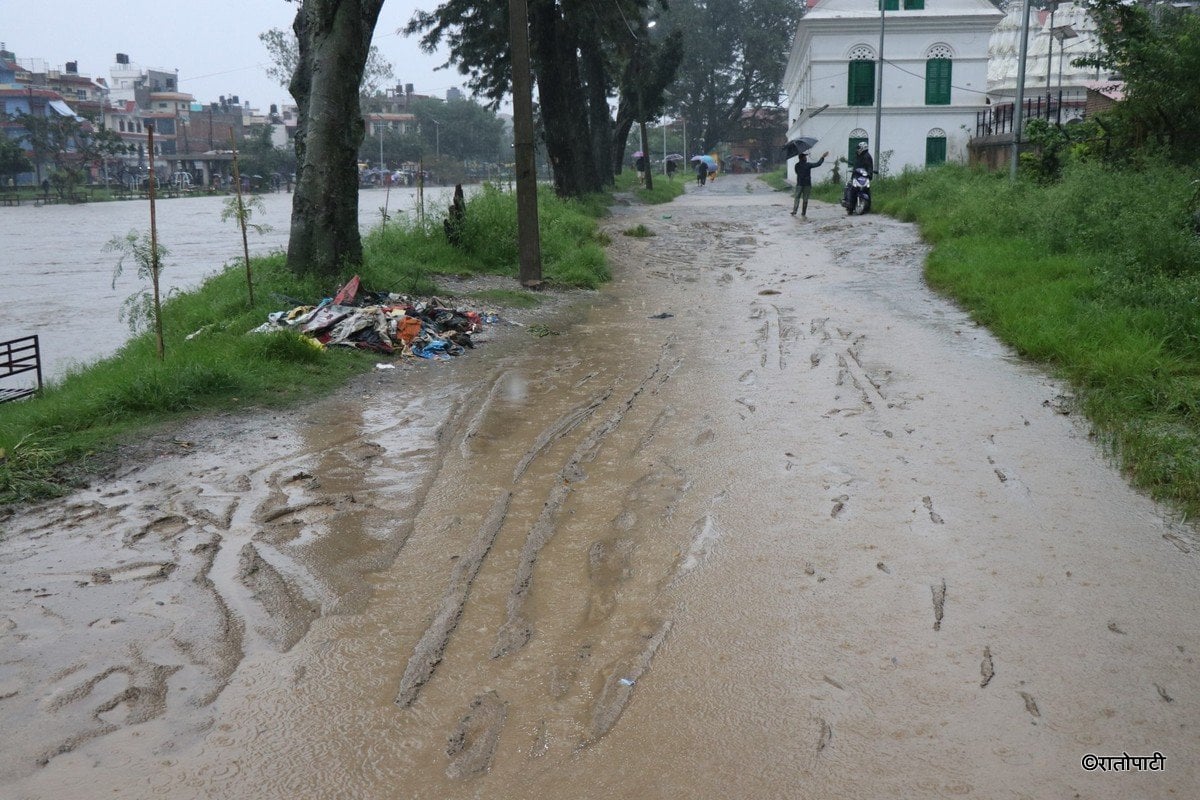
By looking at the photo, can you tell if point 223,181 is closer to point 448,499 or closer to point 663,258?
point 663,258

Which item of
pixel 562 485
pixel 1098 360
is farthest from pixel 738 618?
pixel 1098 360

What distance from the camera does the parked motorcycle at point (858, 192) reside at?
82.3 ft

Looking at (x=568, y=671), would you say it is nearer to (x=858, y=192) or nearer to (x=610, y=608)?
(x=610, y=608)

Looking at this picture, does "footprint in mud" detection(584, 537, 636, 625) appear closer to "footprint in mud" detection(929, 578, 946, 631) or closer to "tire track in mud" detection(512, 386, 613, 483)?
"tire track in mud" detection(512, 386, 613, 483)

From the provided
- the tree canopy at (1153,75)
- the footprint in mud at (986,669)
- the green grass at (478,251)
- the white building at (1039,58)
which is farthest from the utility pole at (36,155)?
the footprint in mud at (986,669)

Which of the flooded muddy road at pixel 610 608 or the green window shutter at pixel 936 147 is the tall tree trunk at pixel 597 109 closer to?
the green window shutter at pixel 936 147

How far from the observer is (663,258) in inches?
710

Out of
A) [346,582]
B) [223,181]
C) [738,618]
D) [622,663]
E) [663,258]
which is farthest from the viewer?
[223,181]

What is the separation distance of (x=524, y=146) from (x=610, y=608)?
9919 millimetres

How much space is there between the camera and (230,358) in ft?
29.0

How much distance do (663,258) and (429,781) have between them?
50.1 ft

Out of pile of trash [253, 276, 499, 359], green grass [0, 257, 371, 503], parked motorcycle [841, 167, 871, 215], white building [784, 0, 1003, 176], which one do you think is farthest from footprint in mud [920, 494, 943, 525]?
white building [784, 0, 1003, 176]

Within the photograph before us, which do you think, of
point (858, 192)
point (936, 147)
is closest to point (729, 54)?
point (936, 147)

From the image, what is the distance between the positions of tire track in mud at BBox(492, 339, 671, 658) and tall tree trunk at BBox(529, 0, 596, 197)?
1571 centimetres
